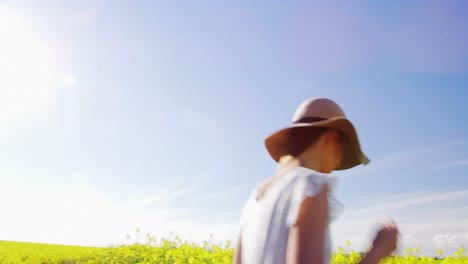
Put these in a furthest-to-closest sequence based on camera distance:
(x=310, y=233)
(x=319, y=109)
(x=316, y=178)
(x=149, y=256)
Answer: (x=149, y=256) → (x=319, y=109) → (x=316, y=178) → (x=310, y=233)

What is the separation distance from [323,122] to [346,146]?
0.21 metres

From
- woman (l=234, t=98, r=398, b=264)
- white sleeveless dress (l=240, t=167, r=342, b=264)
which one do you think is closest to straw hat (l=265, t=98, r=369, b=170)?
woman (l=234, t=98, r=398, b=264)

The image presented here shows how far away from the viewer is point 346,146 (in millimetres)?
2344

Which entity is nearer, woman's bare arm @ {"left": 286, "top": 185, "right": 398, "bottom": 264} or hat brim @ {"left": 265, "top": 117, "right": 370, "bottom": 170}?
woman's bare arm @ {"left": 286, "top": 185, "right": 398, "bottom": 264}

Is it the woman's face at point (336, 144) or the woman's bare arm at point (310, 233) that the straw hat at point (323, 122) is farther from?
the woman's bare arm at point (310, 233)

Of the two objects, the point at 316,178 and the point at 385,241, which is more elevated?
the point at 316,178

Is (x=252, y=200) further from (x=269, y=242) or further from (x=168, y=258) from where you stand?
(x=168, y=258)

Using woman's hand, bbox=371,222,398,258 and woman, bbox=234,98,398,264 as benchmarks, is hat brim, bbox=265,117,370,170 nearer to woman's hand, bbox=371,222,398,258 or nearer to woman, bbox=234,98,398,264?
woman, bbox=234,98,398,264

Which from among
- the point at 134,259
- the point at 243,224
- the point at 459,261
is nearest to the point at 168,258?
the point at 134,259

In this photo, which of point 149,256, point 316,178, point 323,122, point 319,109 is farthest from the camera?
point 149,256

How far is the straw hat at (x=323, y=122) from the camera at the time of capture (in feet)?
7.26

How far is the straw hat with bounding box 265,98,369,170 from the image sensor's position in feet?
7.26

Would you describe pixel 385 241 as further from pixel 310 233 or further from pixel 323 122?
pixel 323 122

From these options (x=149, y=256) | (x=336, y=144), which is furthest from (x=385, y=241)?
(x=149, y=256)
